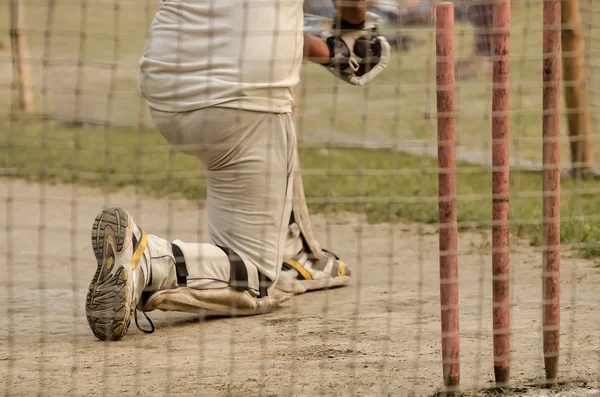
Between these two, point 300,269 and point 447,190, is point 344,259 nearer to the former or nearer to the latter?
point 300,269

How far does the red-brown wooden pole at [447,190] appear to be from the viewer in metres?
3.31

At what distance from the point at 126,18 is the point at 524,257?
510 inches

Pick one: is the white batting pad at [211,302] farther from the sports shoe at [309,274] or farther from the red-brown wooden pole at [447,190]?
the red-brown wooden pole at [447,190]

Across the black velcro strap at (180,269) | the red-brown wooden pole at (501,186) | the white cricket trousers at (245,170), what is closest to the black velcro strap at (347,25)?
the white cricket trousers at (245,170)

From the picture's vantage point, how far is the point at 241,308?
14.5 ft

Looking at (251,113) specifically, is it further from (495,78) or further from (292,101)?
(495,78)

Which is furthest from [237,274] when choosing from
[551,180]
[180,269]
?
[551,180]

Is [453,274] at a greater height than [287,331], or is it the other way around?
[453,274]

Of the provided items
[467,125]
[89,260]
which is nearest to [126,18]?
[467,125]

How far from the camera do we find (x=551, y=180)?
349 centimetres

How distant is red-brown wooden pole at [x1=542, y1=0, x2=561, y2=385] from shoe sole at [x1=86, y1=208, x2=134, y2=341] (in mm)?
1538

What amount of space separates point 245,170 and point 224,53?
49 centimetres

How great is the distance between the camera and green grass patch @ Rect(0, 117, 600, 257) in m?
6.02

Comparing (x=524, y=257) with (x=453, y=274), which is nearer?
(x=453, y=274)
